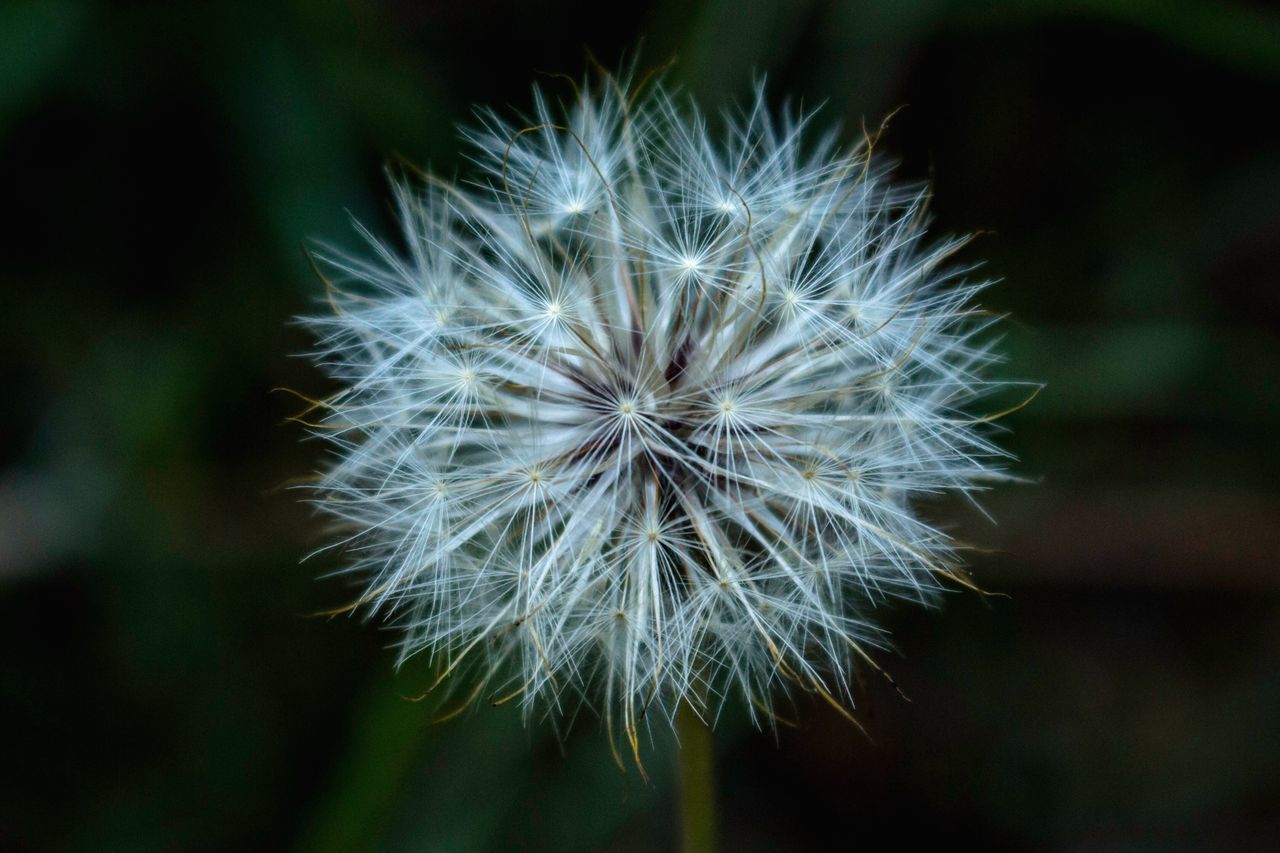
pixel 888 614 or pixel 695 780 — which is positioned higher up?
pixel 888 614

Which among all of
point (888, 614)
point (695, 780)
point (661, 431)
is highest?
point (888, 614)

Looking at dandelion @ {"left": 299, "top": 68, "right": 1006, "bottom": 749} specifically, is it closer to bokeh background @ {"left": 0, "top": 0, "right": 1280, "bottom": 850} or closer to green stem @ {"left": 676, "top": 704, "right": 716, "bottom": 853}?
green stem @ {"left": 676, "top": 704, "right": 716, "bottom": 853}

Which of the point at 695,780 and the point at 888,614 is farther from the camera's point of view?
the point at 888,614

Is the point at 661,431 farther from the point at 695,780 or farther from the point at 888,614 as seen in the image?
the point at 888,614

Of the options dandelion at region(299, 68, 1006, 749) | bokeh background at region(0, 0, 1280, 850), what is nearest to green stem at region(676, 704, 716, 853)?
dandelion at region(299, 68, 1006, 749)

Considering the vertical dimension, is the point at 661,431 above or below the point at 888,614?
below

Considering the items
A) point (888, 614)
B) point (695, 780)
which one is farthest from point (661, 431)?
point (888, 614)

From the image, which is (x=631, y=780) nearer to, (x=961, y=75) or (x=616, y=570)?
(x=616, y=570)

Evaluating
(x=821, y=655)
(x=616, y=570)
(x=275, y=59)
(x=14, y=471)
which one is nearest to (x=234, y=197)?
(x=275, y=59)
